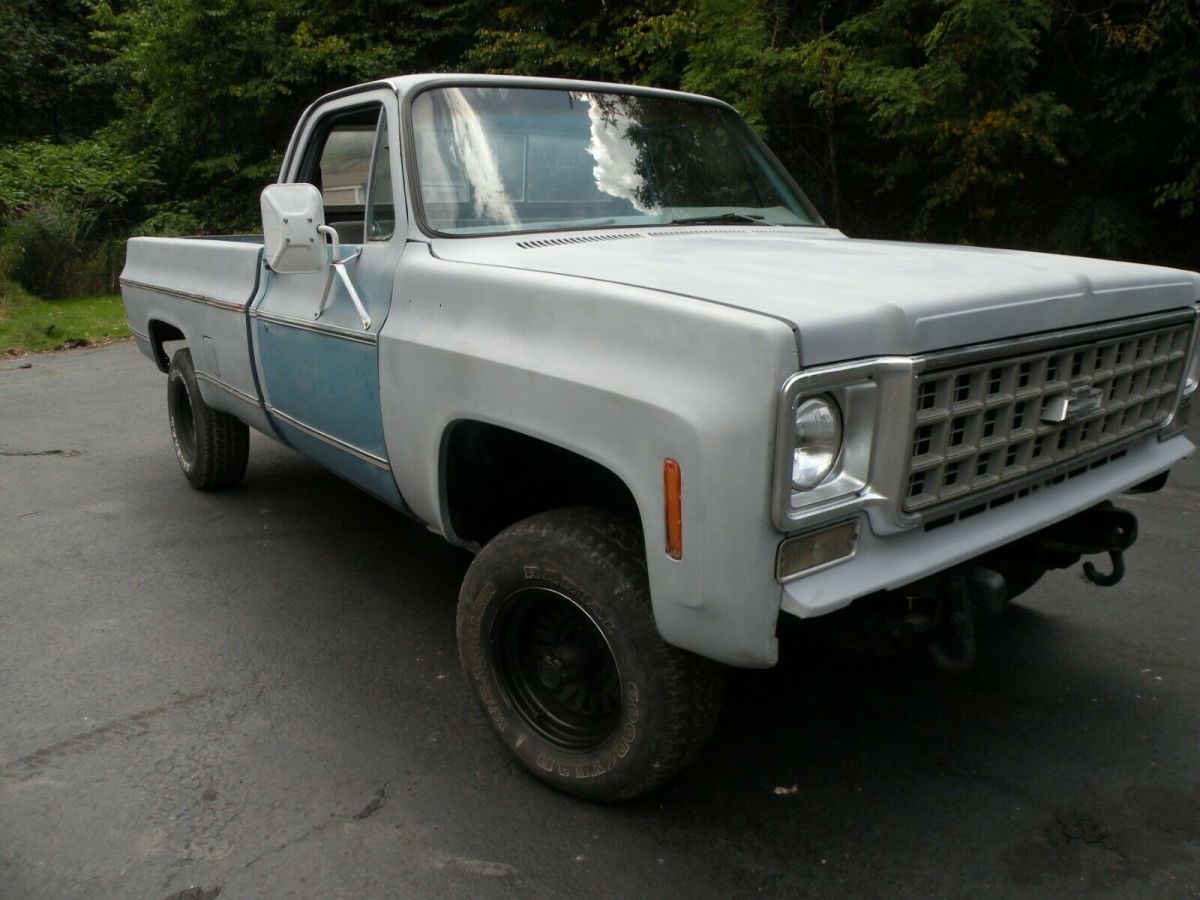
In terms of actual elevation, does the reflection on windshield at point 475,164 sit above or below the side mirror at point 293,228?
above

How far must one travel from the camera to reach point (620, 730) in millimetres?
2521

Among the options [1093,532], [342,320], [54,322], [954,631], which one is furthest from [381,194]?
[54,322]

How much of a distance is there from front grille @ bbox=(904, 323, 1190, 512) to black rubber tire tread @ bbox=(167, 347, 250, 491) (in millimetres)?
3898

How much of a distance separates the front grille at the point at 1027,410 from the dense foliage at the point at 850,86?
6.47m

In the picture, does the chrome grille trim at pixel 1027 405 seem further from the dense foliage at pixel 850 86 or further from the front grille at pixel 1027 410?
the dense foliage at pixel 850 86

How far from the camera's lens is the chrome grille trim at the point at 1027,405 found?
219 centimetres

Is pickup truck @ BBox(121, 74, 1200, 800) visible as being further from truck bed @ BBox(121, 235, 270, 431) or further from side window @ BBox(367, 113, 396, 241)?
truck bed @ BBox(121, 235, 270, 431)

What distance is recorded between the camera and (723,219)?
144 inches

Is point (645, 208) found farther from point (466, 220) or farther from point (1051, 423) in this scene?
point (1051, 423)

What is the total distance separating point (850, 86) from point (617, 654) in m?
8.04

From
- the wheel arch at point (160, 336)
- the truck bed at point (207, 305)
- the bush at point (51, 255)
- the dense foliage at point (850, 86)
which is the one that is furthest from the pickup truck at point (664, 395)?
the bush at point (51, 255)

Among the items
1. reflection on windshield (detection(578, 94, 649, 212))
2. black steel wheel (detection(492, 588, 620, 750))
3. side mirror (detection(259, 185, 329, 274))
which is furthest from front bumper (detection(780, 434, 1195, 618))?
side mirror (detection(259, 185, 329, 274))

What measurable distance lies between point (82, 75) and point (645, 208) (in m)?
24.3

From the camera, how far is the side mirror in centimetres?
A: 319
